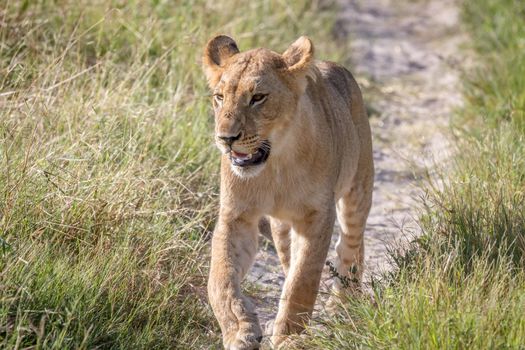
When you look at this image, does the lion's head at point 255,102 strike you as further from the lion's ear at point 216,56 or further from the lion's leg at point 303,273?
the lion's leg at point 303,273

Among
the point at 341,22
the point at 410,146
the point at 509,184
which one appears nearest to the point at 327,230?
the point at 509,184

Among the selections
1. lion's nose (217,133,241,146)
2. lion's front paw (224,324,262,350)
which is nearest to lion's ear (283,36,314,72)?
lion's nose (217,133,241,146)

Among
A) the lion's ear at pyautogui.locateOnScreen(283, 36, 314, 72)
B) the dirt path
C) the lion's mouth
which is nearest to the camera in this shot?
the lion's mouth

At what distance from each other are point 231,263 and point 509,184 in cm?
186

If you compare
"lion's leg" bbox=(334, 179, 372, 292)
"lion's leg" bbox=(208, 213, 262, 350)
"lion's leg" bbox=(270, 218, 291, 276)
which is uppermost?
"lion's leg" bbox=(334, 179, 372, 292)

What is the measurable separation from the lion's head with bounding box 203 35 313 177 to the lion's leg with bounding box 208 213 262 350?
310 millimetres

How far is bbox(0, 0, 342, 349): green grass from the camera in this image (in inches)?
166

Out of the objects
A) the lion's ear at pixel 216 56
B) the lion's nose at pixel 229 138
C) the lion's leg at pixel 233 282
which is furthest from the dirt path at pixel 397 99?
the lion's ear at pixel 216 56

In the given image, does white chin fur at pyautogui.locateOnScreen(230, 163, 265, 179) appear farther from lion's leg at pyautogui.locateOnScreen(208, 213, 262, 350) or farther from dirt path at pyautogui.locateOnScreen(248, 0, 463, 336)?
dirt path at pyautogui.locateOnScreen(248, 0, 463, 336)

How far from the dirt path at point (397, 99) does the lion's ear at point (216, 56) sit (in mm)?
1110

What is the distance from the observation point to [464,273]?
4.47 metres

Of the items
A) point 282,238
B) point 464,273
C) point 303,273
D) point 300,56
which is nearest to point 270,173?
point 303,273

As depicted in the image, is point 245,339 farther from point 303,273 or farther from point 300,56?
point 300,56

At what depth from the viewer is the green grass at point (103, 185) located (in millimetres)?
4211
